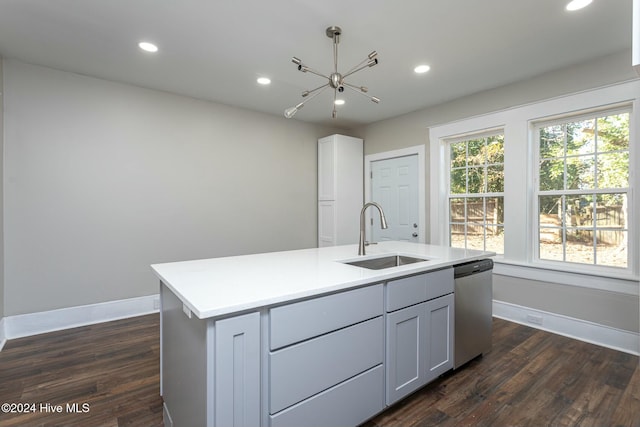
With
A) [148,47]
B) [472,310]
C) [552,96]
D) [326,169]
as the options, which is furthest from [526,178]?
[148,47]

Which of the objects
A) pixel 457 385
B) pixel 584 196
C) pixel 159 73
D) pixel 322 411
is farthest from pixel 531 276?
pixel 159 73

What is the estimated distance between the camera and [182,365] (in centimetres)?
143

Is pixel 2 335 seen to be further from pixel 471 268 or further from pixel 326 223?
pixel 471 268

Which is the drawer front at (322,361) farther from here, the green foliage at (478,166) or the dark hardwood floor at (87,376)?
the green foliage at (478,166)

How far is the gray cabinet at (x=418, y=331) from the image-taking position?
5.83 feet

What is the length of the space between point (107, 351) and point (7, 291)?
118cm

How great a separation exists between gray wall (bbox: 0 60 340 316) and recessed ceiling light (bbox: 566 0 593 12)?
3.36 meters

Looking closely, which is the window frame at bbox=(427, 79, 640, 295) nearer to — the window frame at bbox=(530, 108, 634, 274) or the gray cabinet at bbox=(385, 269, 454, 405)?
the window frame at bbox=(530, 108, 634, 274)

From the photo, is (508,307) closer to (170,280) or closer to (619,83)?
(619,83)

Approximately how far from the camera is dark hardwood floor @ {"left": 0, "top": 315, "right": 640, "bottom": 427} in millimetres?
1780

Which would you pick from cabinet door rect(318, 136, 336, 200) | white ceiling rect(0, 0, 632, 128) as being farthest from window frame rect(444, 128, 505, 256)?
cabinet door rect(318, 136, 336, 200)

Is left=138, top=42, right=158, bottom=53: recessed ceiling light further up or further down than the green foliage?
further up

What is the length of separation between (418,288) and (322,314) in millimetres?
769

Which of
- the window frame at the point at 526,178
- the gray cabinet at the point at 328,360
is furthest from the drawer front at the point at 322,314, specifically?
the window frame at the point at 526,178
